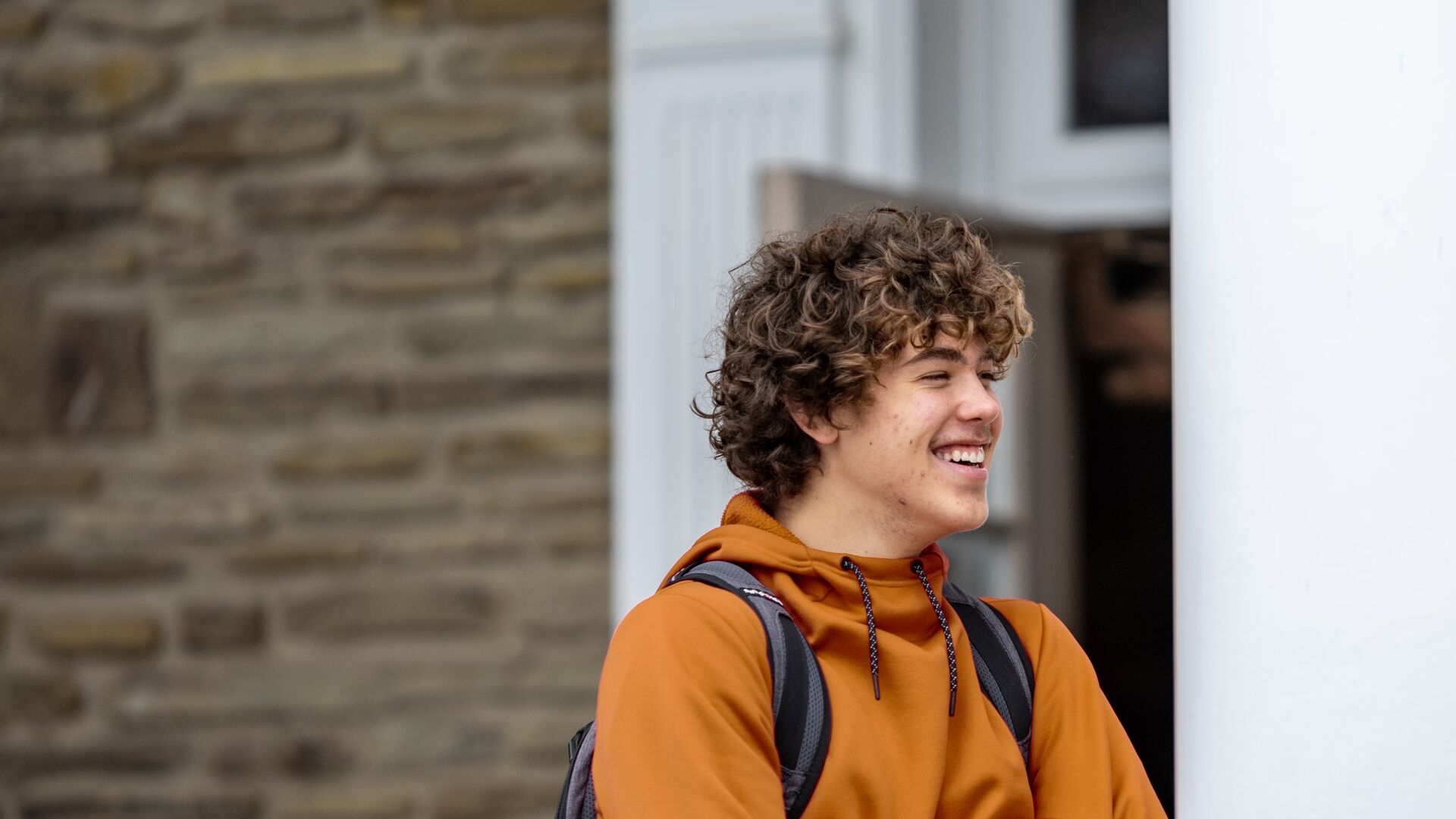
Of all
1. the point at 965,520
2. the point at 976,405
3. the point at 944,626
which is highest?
the point at 976,405

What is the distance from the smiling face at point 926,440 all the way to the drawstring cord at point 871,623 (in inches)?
2.2

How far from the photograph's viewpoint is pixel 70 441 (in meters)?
3.96

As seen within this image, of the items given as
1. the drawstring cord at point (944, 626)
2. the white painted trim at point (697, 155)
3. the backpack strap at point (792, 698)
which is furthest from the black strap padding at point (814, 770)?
the white painted trim at point (697, 155)

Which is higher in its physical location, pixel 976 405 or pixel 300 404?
pixel 976 405

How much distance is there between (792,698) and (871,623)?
110mm

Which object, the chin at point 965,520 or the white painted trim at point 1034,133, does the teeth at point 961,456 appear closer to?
the chin at point 965,520

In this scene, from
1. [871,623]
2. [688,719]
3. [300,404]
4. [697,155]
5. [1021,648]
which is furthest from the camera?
[300,404]

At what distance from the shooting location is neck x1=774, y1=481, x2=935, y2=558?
4.75 feet

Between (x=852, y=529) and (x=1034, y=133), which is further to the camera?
(x=1034, y=133)

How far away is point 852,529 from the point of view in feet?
4.80

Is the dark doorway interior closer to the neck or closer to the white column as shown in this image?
the white column

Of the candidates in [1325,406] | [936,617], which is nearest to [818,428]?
[936,617]

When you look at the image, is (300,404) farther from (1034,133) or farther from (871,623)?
(871,623)

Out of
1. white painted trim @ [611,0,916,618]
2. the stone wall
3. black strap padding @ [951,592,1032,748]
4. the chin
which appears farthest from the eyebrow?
the stone wall
